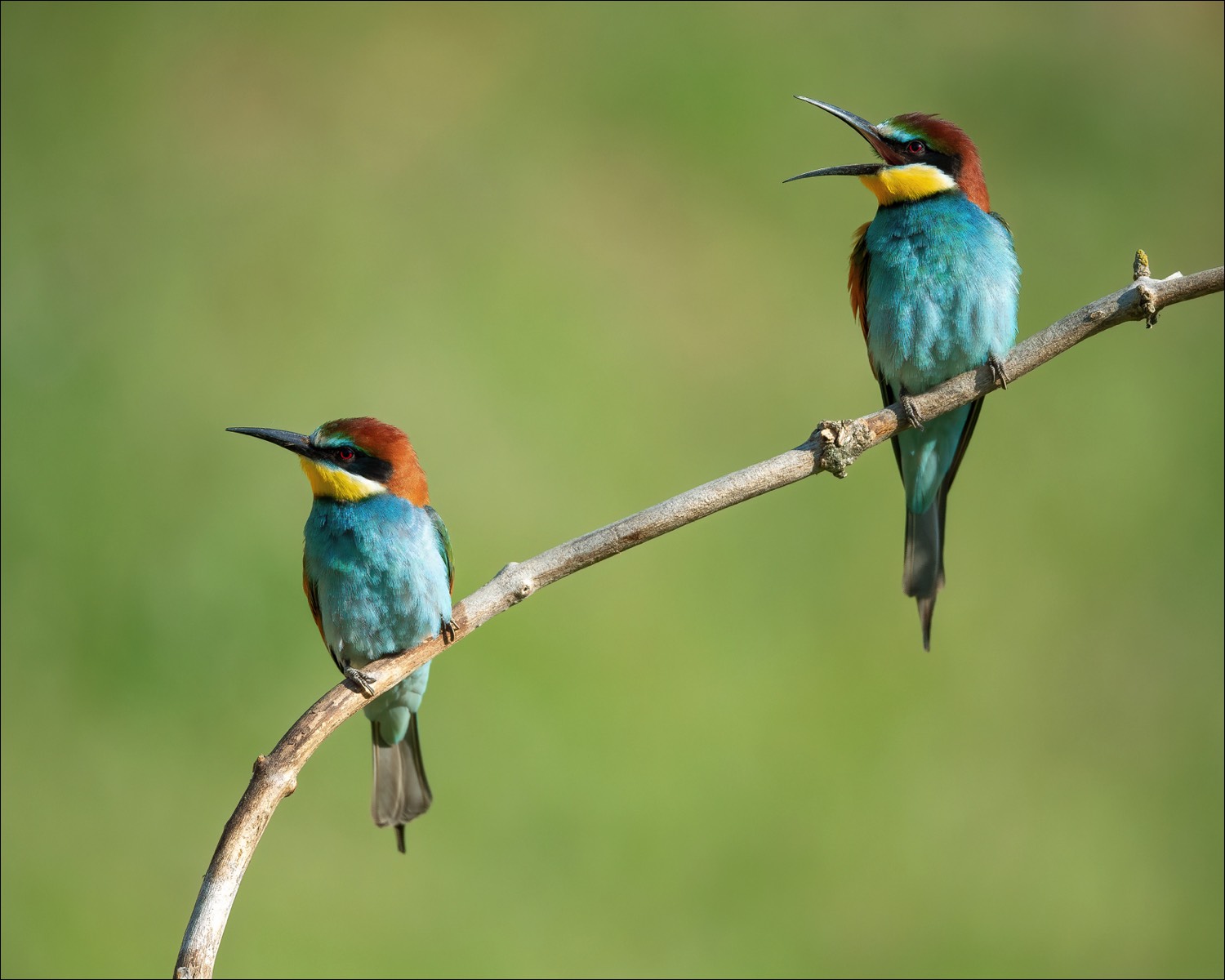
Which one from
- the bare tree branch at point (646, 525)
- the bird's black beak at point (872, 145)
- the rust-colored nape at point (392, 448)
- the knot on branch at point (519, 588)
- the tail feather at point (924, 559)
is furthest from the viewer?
the tail feather at point (924, 559)

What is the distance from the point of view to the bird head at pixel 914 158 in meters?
1.69

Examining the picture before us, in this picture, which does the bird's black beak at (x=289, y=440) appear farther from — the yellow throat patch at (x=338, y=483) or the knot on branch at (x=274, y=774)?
the knot on branch at (x=274, y=774)

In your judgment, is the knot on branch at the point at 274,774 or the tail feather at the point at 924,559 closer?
the knot on branch at the point at 274,774

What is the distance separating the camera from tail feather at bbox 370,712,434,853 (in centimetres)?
175

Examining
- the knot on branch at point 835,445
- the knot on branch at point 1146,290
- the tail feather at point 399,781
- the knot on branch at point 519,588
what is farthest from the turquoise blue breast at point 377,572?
the knot on branch at point 1146,290

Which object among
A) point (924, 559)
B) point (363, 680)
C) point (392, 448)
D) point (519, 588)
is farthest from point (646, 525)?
point (924, 559)

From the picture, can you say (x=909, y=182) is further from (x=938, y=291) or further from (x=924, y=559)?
(x=924, y=559)

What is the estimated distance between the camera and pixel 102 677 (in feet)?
9.09

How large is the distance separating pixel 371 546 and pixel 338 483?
0.31ft

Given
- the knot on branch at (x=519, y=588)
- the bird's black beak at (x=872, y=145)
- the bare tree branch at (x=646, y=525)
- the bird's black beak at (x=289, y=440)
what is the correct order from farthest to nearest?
the bird's black beak at (x=872, y=145)
the bird's black beak at (x=289, y=440)
the knot on branch at (x=519, y=588)
the bare tree branch at (x=646, y=525)

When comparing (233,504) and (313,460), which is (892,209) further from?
(233,504)

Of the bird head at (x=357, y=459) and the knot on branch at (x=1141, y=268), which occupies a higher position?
the knot on branch at (x=1141, y=268)

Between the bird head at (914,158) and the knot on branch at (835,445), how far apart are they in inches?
21.3

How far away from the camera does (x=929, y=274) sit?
1.72 meters
